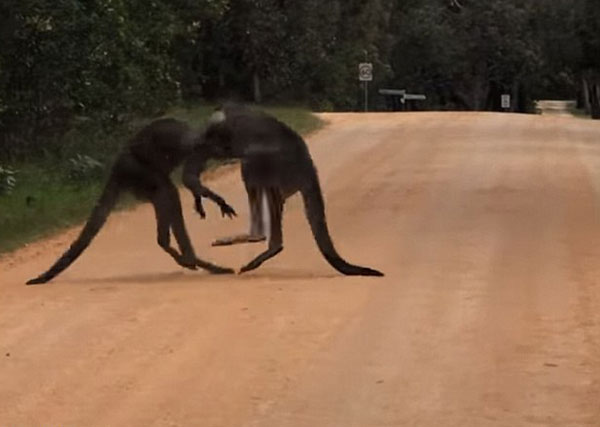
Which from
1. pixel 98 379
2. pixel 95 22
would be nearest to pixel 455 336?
pixel 98 379

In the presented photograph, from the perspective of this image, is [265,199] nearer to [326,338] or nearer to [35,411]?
[326,338]

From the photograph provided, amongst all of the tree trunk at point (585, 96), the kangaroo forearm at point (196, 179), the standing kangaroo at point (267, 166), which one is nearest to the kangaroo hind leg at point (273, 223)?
the standing kangaroo at point (267, 166)

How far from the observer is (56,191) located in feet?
65.7

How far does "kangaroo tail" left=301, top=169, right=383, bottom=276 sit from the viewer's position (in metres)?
12.1

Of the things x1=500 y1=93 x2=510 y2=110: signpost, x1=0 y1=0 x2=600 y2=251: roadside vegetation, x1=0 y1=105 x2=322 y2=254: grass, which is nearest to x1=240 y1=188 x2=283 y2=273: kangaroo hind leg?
x1=0 y1=105 x2=322 y2=254: grass

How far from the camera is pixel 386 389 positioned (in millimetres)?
7945

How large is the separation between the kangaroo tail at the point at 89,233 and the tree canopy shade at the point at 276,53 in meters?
10.0

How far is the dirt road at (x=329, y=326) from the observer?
7562 mm

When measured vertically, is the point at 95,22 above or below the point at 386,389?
above

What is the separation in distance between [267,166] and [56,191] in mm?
8643

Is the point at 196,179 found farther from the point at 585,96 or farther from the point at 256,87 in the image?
the point at 585,96

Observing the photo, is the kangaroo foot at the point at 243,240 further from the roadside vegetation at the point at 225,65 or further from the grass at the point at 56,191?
the roadside vegetation at the point at 225,65

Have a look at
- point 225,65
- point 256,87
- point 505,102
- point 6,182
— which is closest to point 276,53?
point 256,87

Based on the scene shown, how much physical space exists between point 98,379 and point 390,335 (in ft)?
7.12
